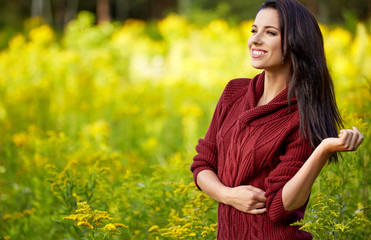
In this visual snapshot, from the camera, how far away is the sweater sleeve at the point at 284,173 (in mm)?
1448

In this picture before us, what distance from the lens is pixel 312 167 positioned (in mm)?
1374

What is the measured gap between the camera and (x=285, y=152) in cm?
153

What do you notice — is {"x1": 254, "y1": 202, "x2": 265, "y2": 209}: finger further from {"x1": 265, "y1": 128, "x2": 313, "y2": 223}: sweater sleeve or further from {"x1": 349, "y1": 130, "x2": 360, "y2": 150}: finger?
{"x1": 349, "y1": 130, "x2": 360, "y2": 150}: finger

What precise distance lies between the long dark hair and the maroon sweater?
0.04 metres

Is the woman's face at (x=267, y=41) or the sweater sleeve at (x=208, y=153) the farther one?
the sweater sleeve at (x=208, y=153)

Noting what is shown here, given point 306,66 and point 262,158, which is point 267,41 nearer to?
point 306,66

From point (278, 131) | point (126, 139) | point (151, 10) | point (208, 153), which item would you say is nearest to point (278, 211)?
point (278, 131)

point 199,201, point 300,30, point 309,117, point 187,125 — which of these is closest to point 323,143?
point 309,117

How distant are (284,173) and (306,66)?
33cm

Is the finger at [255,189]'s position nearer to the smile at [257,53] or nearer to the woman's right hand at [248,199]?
the woman's right hand at [248,199]

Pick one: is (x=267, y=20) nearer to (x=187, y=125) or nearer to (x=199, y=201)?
(x=199, y=201)

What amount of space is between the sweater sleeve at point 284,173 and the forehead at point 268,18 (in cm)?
33

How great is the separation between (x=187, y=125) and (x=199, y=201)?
2026mm

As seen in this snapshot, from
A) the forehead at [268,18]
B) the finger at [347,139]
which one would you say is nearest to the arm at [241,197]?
the finger at [347,139]
